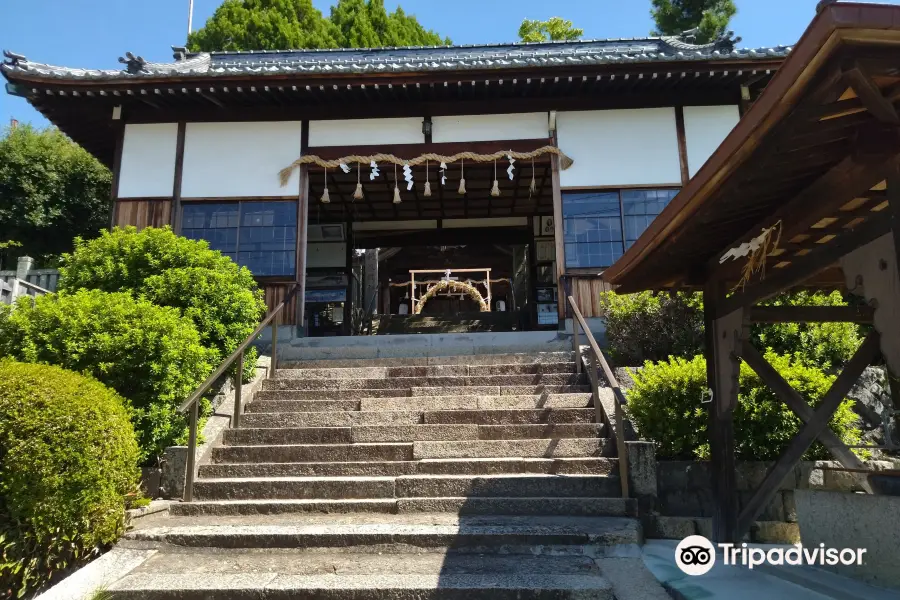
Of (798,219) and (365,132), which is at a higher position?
(365,132)

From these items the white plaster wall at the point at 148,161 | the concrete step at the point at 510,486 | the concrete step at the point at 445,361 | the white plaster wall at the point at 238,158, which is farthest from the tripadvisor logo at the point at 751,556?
the white plaster wall at the point at 148,161

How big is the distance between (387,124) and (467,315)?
731 cm

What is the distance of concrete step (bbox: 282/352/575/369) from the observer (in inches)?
308

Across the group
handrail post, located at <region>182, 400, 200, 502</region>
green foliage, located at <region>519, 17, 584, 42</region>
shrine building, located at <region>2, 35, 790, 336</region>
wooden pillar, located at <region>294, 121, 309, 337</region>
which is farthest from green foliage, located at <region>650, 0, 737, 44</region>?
handrail post, located at <region>182, 400, 200, 502</region>

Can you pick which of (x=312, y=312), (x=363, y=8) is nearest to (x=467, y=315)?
(x=312, y=312)

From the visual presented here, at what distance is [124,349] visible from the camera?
5695 millimetres

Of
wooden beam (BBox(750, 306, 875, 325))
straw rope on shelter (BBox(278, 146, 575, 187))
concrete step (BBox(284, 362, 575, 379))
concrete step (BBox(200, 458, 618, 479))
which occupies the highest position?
straw rope on shelter (BBox(278, 146, 575, 187))

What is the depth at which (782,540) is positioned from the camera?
16.4 feet

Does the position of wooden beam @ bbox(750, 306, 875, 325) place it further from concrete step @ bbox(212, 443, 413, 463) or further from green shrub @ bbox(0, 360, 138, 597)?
green shrub @ bbox(0, 360, 138, 597)

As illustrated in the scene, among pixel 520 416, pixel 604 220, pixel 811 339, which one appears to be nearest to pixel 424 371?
pixel 520 416

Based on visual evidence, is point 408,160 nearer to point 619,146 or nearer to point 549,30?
point 619,146

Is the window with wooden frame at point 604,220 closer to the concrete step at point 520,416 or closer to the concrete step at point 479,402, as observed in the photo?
the concrete step at point 479,402

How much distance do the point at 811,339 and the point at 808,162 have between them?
15.7ft

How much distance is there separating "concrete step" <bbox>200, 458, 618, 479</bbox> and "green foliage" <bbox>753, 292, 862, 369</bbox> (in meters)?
3.08
